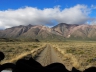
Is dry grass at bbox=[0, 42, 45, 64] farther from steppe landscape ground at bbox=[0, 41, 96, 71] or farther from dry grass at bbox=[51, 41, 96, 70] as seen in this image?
dry grass at bbox=[51, 41, 96, 70]

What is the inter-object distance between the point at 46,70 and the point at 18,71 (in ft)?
2.72

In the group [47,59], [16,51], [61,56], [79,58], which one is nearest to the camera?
[79,58]

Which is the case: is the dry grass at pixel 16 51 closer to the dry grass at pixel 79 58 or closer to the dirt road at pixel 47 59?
the dirt road at pixel 47 59

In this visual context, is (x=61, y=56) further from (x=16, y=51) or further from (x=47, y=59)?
(x=16, y=51)

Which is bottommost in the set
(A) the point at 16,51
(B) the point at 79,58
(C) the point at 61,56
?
(C) the point at 61,56

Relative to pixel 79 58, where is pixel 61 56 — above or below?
below

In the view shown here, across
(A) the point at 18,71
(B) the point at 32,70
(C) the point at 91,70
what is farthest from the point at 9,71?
(C) the point at 91,70

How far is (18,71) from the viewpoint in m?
4.58

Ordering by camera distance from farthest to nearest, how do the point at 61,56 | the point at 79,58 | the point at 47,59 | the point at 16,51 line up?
the point at 16,51 < the point at 61,56 < the point at 47,59 < the point at 79,58

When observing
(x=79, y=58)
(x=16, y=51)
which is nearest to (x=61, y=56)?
(x=79, y=58)

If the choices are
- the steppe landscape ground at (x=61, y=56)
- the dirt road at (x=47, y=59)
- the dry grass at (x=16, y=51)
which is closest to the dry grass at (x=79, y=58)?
the steppe landscape ground at (x=61, y=56)

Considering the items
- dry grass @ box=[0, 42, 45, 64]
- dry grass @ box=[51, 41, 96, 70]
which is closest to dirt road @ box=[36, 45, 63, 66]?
dry grass @ box=[51, 41, 96, 70]

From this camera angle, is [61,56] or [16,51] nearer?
[61,56]

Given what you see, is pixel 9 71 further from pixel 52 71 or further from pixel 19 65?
pixel 52 71
